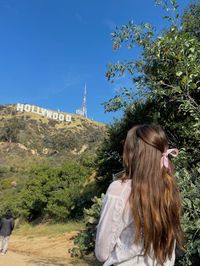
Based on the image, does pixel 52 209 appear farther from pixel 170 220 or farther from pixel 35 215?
pixel 170 220

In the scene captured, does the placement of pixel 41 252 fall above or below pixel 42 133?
below

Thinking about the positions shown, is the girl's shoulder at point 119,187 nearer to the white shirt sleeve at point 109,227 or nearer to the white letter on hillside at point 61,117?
the white shirt sleeve at point 109,227

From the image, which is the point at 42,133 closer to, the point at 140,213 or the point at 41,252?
the point at 41,252

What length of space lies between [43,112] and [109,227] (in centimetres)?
11460

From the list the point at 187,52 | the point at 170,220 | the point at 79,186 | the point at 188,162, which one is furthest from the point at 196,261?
the point at 79,186

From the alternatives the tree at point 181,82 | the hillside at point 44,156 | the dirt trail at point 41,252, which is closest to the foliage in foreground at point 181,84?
the tree at point 181,82

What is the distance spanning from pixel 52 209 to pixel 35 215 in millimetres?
5543

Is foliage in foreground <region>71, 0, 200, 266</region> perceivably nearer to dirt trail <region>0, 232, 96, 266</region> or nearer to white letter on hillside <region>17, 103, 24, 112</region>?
dirt trail <region>0, 232, 96, 266</region>

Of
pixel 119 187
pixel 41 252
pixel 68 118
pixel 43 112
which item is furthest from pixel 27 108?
pixel 119 187

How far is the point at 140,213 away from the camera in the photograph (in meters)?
2.37

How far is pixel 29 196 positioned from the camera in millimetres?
31141

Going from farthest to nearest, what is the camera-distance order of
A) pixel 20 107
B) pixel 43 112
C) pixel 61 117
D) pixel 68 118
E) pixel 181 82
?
pixel 43 112 < pixel 61 117 < pixel 68 118 < pixel 20 107 < pixel 181 82

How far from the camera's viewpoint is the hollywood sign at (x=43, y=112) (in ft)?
357

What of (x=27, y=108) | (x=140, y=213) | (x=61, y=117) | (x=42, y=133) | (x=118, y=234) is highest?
(x=27, y=108)
